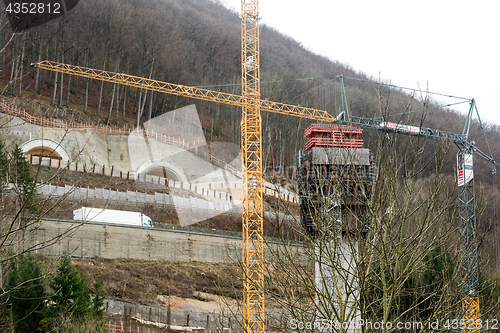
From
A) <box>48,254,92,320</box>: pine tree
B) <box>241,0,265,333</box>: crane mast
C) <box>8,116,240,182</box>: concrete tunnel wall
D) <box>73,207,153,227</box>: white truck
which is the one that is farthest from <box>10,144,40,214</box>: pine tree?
<box>8,116,240,182</box>: concrete tunnel wall

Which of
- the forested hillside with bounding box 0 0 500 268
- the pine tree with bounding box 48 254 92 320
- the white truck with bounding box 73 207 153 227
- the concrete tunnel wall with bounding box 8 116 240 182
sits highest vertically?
the forested hillside with bounding box 0 0 500 268

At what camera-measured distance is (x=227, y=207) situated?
4188 centimetres

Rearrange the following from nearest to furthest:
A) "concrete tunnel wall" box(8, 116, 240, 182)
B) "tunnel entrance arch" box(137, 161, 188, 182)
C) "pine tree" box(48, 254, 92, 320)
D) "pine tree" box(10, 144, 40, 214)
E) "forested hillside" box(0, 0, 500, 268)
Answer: "pine tree" box(10, 144, 40, 214) < "pine tree" box(48, 254, 92, 320) < "concrete tunnel wall" box(8, 116, 240, 182) < "tunnel entrance arch" box(137, 161, 188, 182) < "forested hillside" box(0, 0, 500, 268)

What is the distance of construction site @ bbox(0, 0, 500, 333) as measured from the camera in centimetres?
750

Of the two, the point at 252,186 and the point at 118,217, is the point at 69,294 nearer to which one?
the point at 252,186

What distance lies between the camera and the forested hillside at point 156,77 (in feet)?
173

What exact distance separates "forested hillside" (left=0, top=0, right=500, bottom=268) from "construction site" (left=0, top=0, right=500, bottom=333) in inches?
14.7

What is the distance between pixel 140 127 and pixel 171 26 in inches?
979

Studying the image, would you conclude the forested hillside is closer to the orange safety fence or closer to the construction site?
the construction site

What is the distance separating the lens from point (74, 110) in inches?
1964

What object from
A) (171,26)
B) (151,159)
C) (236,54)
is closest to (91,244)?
(151,159)

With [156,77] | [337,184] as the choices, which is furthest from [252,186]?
[156,77]

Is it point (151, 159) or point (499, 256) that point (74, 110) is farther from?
point (499, 256)

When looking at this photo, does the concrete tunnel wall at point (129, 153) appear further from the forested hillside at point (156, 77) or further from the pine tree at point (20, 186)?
the pine tree at point (20, 186)
